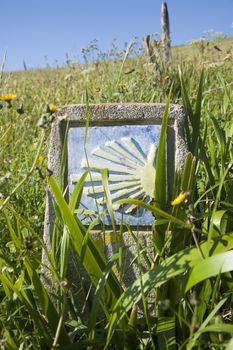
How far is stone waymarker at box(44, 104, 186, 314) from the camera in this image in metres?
1.62

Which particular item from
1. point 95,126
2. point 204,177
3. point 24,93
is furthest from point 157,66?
point 95,126

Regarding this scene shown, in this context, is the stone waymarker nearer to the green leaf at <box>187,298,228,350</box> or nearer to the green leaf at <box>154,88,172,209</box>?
the green leaf at <box>154,88,172,209</box>

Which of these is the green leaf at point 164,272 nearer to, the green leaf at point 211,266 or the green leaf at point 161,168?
the green leaf at point 211,266

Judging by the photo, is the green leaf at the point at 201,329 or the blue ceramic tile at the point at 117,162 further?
the blue ceramic tile at the point at 117,162

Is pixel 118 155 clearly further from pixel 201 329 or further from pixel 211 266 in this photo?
pixel 201 329

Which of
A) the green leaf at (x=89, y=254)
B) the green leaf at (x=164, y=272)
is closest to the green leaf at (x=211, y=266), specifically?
the green leaf at (x=164, y=272)

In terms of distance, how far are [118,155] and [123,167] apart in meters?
0.04

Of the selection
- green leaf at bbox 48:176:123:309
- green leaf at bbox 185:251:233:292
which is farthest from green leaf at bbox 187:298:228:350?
green leaf at bbox 48:176:123:309

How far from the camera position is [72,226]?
4.35 feet

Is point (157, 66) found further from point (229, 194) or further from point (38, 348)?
point (38, 348)

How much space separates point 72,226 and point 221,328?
1.58 feet

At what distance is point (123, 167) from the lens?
1638mm

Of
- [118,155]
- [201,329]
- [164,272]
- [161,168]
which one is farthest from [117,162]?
[201,329]

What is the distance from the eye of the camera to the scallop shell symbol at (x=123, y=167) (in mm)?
1616
